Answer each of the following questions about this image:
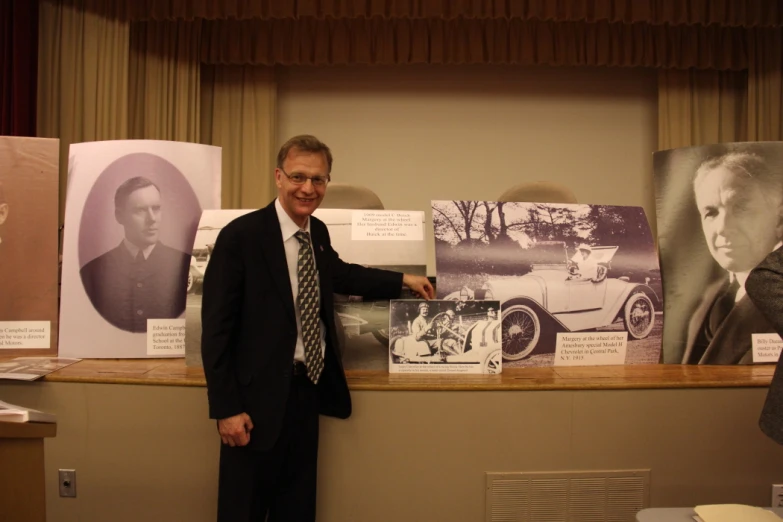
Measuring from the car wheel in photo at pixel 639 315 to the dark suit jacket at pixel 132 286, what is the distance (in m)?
1.67

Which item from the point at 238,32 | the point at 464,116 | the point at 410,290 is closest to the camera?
the point at 410,290

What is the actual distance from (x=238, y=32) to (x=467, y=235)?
3502 millimetres

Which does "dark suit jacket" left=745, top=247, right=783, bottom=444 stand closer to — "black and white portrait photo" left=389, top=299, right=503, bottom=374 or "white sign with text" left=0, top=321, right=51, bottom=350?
"black and white portrait photo" left=389, top=299, right=503, bottom=374

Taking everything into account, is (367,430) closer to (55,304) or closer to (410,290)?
(410,290)

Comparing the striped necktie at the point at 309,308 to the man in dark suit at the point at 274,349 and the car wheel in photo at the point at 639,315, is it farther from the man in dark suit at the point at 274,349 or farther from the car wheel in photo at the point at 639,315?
the car wheel in photo at the point at 639,315

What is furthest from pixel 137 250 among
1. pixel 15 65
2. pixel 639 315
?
pixel 15 65

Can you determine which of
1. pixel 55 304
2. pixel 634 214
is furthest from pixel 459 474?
pixel 55 304

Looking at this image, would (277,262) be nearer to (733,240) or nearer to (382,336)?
(382,336)

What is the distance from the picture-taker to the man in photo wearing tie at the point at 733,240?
6.97ft

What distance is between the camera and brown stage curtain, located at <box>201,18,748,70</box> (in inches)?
182

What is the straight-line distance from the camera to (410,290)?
6.73 ft

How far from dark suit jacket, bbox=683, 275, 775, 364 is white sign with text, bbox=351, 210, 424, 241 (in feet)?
3.59

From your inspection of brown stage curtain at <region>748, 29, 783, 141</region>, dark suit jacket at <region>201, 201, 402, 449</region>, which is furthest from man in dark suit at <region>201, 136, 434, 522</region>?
brown stage curtain at <region>748, 29, 783, 141</region>

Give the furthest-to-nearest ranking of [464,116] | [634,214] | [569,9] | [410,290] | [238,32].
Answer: [464,116] < [238,32] < [569,9] < [634,214] < [410,290]
